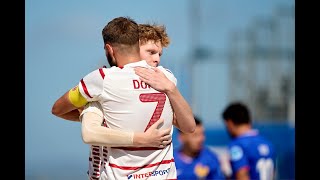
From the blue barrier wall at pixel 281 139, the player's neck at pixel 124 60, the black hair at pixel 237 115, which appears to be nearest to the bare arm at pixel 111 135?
the player's neck at pixel 124 60

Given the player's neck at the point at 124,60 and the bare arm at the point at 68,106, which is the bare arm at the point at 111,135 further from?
the player's neck at the point at 124,60

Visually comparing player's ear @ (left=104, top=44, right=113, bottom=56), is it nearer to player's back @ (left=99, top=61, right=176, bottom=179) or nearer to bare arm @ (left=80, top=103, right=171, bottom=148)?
player's back @ (left=99, top=61, right=176, bottom=179)

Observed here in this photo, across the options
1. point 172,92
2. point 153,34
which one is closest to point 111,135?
point 172,92

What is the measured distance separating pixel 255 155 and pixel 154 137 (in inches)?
149

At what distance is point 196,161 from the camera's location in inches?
314

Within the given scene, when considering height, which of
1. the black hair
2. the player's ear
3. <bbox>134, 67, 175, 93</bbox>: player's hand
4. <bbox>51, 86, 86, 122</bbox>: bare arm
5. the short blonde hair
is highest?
the short blonde hair

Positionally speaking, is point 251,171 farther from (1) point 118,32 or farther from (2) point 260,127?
(2) point 260,127

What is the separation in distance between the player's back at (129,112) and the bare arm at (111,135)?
5cm

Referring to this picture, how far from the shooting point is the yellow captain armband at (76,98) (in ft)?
11.9

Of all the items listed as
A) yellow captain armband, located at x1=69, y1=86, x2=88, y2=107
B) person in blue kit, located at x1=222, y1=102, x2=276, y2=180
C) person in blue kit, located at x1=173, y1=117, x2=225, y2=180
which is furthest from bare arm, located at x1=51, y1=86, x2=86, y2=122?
person in blue kit, located at x1=173, y1=117, x2=225, y2=180

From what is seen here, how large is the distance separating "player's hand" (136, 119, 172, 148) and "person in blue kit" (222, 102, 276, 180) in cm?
362

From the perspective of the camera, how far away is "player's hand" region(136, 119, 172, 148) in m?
3.58

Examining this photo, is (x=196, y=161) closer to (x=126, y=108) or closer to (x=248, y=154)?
(x=248, y=154)
